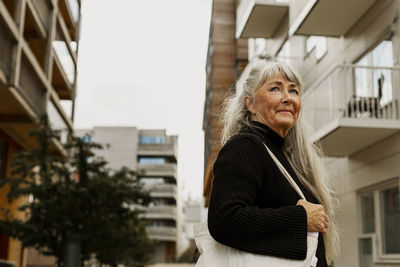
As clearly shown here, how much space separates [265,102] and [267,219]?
55 centimetres

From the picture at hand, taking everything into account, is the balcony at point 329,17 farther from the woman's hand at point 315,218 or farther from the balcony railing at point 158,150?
the balcony railing at point 158,150

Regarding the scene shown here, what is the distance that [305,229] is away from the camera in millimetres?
2021

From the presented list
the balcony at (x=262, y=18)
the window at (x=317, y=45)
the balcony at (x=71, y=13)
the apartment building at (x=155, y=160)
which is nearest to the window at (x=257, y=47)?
the balcony at (x=262, y=18)

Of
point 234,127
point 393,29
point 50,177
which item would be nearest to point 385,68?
point 393,29

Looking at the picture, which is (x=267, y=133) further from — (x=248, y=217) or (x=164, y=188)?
(x=164, y=188)

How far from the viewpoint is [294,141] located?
2541 mm

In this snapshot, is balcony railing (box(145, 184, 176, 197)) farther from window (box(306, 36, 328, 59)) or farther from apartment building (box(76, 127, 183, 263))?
window (box(306, 36, 328, 59))

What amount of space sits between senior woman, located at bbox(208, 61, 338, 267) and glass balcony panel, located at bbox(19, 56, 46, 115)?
17.5m

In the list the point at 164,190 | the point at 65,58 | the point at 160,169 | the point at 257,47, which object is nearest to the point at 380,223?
the point at 257,47

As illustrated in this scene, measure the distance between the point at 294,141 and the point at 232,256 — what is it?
0.72 m

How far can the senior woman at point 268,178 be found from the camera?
1.97 m

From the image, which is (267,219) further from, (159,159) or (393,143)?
(159,159)

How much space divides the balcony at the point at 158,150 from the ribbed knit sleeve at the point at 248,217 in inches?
3565

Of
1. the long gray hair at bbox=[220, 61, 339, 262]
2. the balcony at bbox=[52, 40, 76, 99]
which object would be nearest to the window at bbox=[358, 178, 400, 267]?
the long gray hair at bbox=[220, 61, 339, 262]
